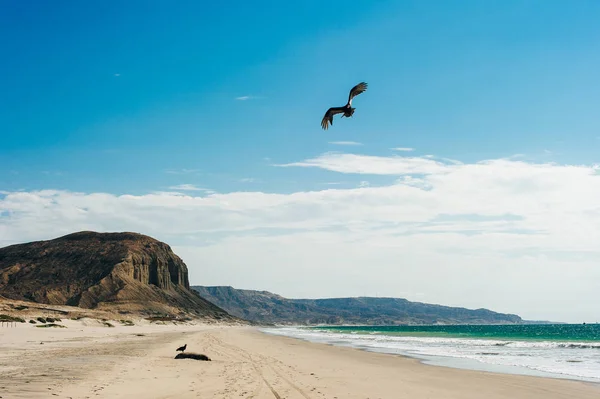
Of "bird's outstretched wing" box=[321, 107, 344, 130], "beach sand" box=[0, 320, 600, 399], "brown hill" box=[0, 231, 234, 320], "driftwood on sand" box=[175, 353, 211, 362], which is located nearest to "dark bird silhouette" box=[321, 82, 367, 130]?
"bird's outstretched wing" box=[321, 107, 344, 130]

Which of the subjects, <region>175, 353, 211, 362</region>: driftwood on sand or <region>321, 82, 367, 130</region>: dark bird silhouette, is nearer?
<region>321, 82, 367, 130</region>: dark bird silhouette

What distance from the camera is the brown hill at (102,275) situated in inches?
5404

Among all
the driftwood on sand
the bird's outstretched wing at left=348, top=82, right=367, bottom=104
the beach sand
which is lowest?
the driftwood on sand

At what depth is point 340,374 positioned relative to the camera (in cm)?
1962

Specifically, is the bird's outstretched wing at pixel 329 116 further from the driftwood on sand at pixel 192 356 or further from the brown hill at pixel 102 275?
the brown hill at pixel 102 275

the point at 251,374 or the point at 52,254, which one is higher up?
the point at 52,254

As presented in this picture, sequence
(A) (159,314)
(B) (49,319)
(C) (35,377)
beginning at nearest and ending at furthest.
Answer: (C) (35,377) → (B) (49,319) → (A) (159,314)

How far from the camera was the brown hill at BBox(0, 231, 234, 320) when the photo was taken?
137250 millimetres

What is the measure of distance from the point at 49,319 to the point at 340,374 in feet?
180

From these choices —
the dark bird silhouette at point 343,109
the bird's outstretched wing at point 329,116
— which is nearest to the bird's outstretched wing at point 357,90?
the dark bird silhouette at point 343,109

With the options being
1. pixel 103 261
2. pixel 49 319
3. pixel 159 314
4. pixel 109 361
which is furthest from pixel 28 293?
pixel 109 361

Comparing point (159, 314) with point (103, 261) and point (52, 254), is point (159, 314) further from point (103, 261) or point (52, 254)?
point (52, 254)

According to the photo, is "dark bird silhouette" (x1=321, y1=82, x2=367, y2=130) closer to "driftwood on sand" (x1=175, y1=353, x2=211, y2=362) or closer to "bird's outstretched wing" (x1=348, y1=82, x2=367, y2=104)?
"bird's outstretched wing" (x1=348, y1=82, x2=367, y2=104)

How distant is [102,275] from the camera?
493ft
